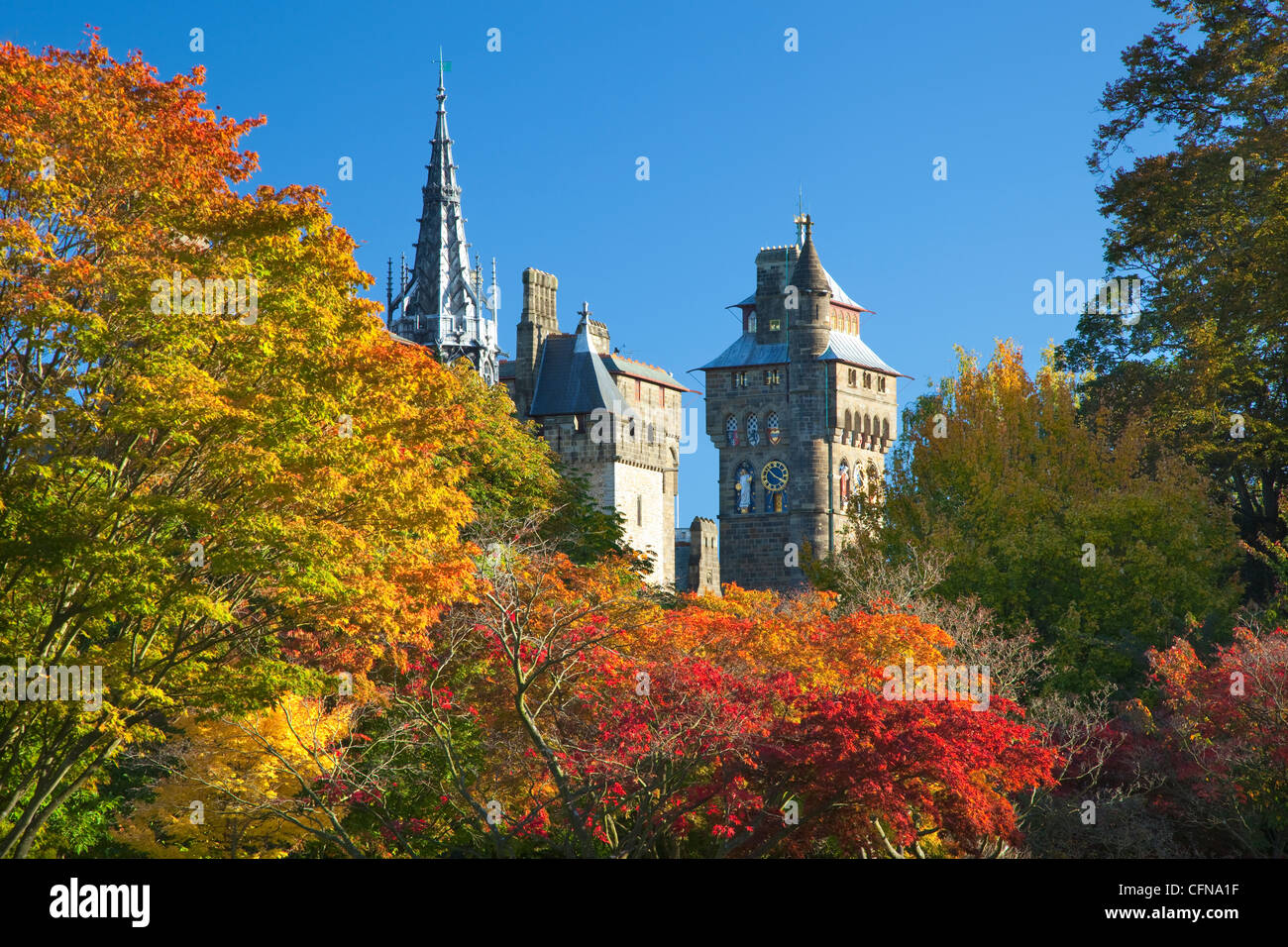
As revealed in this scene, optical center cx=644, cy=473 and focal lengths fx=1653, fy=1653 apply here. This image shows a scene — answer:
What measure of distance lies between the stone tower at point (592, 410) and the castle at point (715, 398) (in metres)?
Answer: 0.08

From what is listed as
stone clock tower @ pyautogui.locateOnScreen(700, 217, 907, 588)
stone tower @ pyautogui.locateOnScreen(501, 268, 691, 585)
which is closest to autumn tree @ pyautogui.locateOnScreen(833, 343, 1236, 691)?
stone tower @ pyautogui.locateOnScreen(501, 268, 691, 585)

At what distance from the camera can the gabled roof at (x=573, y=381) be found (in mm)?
81438

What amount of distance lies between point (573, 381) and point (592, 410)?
2.43m

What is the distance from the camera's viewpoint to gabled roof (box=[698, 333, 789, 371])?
9419cm

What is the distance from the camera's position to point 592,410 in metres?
80.4

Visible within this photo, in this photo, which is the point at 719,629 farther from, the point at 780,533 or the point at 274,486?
the point at 780,533

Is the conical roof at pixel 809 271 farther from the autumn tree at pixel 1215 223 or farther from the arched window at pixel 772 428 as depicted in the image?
the autumn tree at pixel 1215 223

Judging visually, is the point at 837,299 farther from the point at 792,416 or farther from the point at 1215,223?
the point at 1215,223

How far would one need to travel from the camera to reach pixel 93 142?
22344mm

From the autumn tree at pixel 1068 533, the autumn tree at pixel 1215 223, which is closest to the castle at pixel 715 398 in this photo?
the autumn tree at pixel 1068 533

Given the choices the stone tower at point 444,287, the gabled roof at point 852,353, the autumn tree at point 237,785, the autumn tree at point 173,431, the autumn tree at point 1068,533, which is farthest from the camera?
Result: the gabled roof at point 852,353
